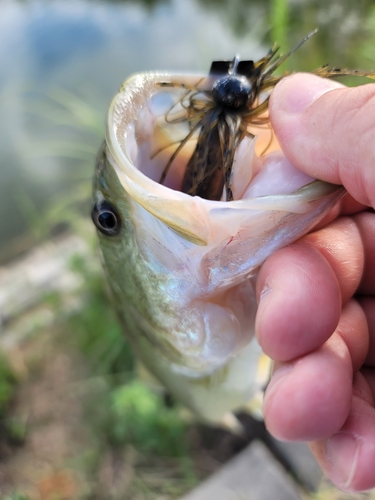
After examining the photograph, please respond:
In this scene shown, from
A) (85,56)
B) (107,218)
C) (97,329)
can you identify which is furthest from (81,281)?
(85,56)

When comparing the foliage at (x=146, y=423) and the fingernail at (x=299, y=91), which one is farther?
the foliage at (x=146, y=423)

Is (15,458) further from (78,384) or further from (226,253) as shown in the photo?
(226,253)

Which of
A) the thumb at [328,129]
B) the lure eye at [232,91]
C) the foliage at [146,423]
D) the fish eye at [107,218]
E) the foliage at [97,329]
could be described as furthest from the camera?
the foliage at [97,329]

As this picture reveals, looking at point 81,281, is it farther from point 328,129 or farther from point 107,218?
point 328,129

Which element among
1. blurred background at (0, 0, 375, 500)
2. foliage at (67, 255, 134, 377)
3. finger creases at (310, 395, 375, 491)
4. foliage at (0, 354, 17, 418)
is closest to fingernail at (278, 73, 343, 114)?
finger creases at (310, 395, 375, 491)

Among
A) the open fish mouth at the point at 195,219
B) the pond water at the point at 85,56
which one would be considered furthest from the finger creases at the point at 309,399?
the pond water at the point at 85,56

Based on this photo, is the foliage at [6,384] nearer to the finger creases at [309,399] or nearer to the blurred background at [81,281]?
the blurred background at [81,281]

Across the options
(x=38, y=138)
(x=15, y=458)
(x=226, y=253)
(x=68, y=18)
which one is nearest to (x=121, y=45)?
(x=68, y=18)
